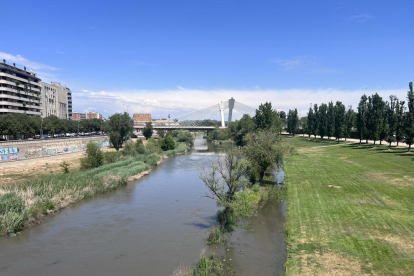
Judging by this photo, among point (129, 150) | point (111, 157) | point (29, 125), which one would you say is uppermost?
point (29, 125)

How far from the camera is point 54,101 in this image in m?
121

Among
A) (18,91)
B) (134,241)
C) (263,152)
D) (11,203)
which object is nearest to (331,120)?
(263,152)

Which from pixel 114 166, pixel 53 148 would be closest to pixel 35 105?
pixel 53 148

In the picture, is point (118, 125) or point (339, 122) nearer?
point (339, 122)

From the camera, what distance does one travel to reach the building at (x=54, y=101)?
365 feet

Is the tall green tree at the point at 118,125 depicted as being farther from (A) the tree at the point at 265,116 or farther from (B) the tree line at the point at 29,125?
(A) the tree at the point at 265,116

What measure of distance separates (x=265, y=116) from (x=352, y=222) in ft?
157

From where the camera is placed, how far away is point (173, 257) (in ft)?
52.8

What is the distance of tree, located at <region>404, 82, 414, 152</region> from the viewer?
4119 centimetres

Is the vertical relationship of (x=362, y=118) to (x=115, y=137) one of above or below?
above

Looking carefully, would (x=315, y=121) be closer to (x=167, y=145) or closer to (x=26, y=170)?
(x=167, y=145)

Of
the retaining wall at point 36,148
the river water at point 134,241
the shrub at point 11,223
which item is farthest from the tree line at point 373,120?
the retaining wall at point 36,148

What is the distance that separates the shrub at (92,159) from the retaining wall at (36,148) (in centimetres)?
1753

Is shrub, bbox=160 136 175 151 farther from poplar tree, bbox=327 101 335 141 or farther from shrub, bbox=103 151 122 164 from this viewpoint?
poplar tree, bbox=327 101 335 141
